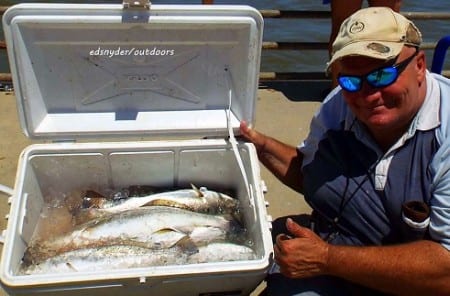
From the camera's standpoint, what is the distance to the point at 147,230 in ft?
8.07

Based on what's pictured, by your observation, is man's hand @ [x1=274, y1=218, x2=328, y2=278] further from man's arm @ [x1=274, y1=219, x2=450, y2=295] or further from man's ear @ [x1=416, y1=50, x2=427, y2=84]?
man's ear @ [x1=416, y1=50, x2=427, y2=84]

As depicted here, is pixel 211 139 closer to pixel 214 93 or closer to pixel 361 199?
pixel 214 93

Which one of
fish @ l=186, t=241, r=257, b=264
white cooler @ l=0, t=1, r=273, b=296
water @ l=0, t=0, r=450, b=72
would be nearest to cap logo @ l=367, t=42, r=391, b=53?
white cooler @ l=0, t=1, r=273, b=296

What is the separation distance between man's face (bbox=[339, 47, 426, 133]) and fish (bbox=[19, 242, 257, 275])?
2.47 ft

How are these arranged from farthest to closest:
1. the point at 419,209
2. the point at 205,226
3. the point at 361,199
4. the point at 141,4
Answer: the point at 205,226 → the point at 141,4 → the point at 361,199 → the point at 419,209

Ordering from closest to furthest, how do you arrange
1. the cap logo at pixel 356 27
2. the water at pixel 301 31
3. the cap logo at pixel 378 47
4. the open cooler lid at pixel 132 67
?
the cap logo at pixel 378 47
the cap logo at pixel 356 27
the open cooler lid at pixel 132 67
the water at pixel 301 31

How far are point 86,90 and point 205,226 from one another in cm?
86

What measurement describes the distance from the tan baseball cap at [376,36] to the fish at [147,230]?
3.11 ft

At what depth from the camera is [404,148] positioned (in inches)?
82.2

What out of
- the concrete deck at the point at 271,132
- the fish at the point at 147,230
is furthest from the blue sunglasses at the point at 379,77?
the concrete deck at the point at 271,132

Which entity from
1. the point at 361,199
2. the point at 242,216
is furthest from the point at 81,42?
the point at 361,199

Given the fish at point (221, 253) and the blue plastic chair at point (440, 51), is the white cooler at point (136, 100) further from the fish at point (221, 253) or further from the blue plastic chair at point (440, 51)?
the blue plastic chair at point (440, 51)

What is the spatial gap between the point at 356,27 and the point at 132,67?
3.43 feet

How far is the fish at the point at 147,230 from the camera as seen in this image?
237 centimetres
